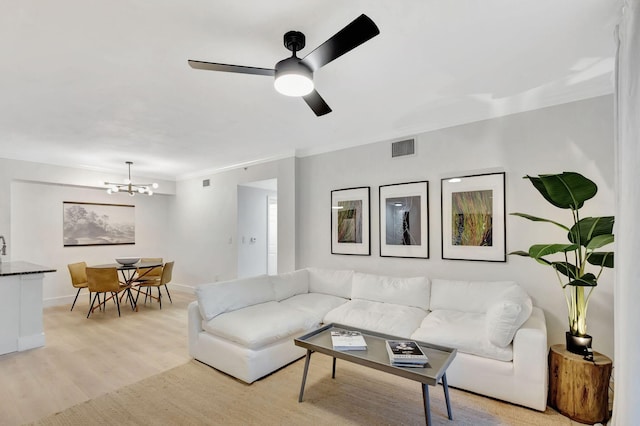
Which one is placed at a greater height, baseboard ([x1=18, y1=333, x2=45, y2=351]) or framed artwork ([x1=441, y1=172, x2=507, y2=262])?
framed artwork ([x1=441, y1=172, x2=507, y2=262])

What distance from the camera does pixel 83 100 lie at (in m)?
2.88

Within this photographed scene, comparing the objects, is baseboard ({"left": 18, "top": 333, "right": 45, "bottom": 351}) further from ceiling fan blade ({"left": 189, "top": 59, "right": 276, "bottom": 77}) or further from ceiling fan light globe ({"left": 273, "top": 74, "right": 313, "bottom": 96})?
ceiling fan light globe ({"left": 273, "top": 74, "right": 313, "bottom": 96})

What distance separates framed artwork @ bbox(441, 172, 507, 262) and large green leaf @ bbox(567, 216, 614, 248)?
0.91 meters

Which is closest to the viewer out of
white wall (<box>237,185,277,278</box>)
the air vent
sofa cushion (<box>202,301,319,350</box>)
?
sofa cushion (<box>202,301,319,350</box>)

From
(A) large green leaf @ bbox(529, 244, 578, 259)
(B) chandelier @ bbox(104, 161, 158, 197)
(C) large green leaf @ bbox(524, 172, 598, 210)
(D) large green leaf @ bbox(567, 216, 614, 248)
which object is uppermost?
(B) chandelier @ bbox(104, 161, 158, 197)

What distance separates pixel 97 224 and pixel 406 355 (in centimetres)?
634

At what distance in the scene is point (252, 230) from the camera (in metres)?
6.12

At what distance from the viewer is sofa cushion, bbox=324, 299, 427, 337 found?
2876 mm

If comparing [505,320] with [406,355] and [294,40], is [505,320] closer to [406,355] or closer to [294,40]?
[406,355]

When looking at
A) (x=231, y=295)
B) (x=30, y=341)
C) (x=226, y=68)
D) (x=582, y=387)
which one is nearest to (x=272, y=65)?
(x=226, y=68)

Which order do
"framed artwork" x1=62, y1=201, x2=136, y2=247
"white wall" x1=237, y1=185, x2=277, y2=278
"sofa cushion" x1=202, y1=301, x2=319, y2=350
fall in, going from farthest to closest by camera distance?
"white wall" x1=237, y1=185, x2=277, y2=278, "framed artwork" x1=62, y1=201, x2=136, y2=247, "sofa cushion" x1=202, y1=301, x2=319, y2=350

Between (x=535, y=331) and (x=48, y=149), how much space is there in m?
6.28

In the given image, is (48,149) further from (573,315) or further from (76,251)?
(573,315)

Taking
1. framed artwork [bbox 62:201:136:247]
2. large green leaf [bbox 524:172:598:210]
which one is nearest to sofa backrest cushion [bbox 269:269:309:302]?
large green leaf [bbox 524:172:598:210]
